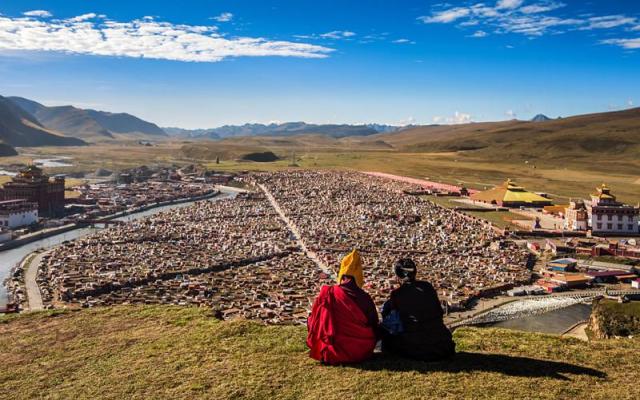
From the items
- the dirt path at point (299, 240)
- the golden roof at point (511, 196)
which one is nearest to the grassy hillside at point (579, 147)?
the golden roof at point (511, 196)

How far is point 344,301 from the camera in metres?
9.01

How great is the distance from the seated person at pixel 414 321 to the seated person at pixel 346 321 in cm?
34

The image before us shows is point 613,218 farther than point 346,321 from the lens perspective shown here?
Yes

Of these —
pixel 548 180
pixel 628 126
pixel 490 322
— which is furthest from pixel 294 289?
pixel 628 126

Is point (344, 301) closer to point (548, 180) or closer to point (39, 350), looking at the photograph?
point (39, 350)

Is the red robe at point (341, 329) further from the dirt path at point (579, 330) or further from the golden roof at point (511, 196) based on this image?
the golden roof at point (511, 196)

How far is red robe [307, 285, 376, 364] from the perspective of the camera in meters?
8.98

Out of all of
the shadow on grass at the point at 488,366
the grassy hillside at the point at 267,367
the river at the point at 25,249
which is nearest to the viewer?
the grassy hillside at the point at 267,367

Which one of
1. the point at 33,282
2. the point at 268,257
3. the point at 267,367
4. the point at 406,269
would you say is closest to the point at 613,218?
the point at 268,257

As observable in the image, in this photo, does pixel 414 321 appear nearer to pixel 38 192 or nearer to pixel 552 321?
pixel 552 321

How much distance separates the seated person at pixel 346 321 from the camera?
8.98 meters

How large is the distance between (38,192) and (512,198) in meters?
59.3

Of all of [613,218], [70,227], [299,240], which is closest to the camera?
[299,240]

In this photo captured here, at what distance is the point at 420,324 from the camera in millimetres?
9031
